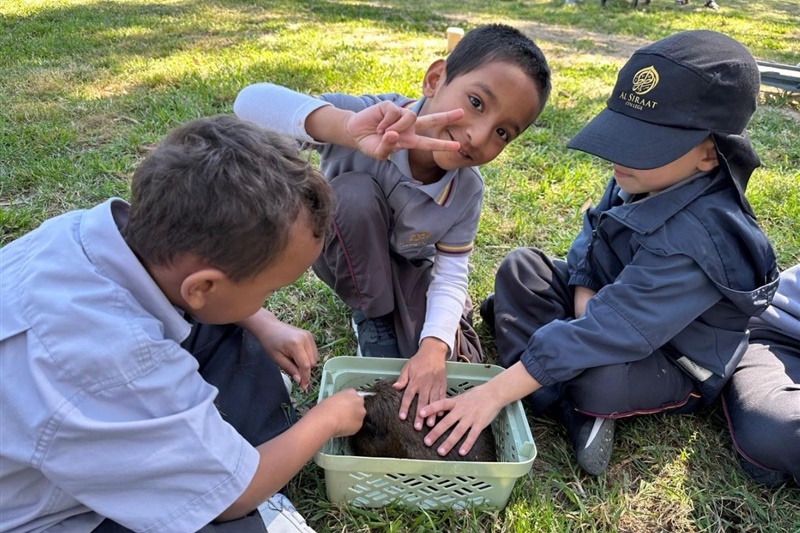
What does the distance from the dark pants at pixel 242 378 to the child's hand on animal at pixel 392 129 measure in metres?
0.72

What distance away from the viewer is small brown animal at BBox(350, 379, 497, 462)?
1801 mm

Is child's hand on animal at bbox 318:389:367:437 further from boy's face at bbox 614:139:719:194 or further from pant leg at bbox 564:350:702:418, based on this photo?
boy's face at bbox 614:139:719:194

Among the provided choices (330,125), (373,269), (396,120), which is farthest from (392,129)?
(373,269)

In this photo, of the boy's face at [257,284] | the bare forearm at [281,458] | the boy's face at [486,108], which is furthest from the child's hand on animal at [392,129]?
the bare forearm at [281,458]

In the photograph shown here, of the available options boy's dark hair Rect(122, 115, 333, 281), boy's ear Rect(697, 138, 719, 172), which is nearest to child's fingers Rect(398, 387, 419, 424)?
boy's dark hair Rect(122, 115, 333, 281)

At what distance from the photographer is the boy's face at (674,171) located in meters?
1.92

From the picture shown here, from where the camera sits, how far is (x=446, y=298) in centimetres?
224

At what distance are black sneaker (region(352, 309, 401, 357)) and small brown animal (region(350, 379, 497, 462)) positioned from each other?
18.1 inches

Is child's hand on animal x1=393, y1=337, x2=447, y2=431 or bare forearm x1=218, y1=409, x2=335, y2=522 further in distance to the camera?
child's hand on animal x1=393, y1=337, x2=447, y2=431

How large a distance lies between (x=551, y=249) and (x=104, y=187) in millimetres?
2386

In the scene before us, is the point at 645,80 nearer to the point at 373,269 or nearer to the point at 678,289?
the point at 678,289

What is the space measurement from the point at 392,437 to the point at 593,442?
2.25ft

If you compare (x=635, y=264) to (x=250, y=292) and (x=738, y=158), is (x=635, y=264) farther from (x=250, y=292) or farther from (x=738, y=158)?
(x=250, y=292)

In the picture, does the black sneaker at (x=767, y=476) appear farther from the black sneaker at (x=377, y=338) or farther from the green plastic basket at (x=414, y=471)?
the black sneaker at (x=377, y=338)
